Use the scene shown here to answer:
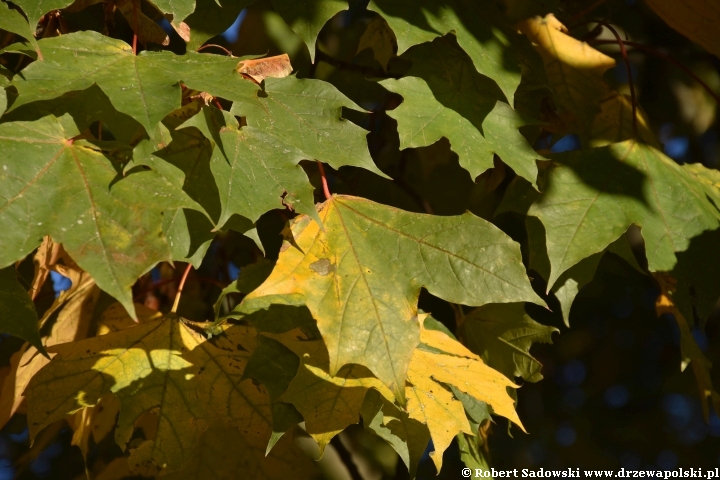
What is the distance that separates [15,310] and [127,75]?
39cm

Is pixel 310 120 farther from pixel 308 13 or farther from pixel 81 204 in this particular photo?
pixel 81 204

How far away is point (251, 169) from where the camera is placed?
3.89 feet

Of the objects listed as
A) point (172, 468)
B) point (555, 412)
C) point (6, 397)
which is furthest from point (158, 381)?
point (555, 412)

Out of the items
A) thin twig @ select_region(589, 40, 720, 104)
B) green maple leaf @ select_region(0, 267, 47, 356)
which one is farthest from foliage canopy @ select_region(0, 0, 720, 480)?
thin twig @ select_region(589, 40, 720, 104)

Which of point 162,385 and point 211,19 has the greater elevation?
point 211,19

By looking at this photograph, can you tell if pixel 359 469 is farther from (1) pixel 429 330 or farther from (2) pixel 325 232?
(2) pixel 325 232

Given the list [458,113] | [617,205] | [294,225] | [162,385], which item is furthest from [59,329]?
[617,205]

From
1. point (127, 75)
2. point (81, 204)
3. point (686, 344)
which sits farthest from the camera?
point (686, 344)

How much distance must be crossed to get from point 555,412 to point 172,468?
2430 mm

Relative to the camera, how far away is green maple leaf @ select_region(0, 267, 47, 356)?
1.10m

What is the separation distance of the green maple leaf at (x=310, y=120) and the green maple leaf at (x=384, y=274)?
0.13m

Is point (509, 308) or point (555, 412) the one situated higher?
point (509, 308)

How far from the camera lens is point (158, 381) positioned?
138 cm

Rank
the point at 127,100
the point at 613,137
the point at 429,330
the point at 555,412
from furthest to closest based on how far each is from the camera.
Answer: the point at 555,412, the point at 613,137, the point at 429,330, the point at 127,100
